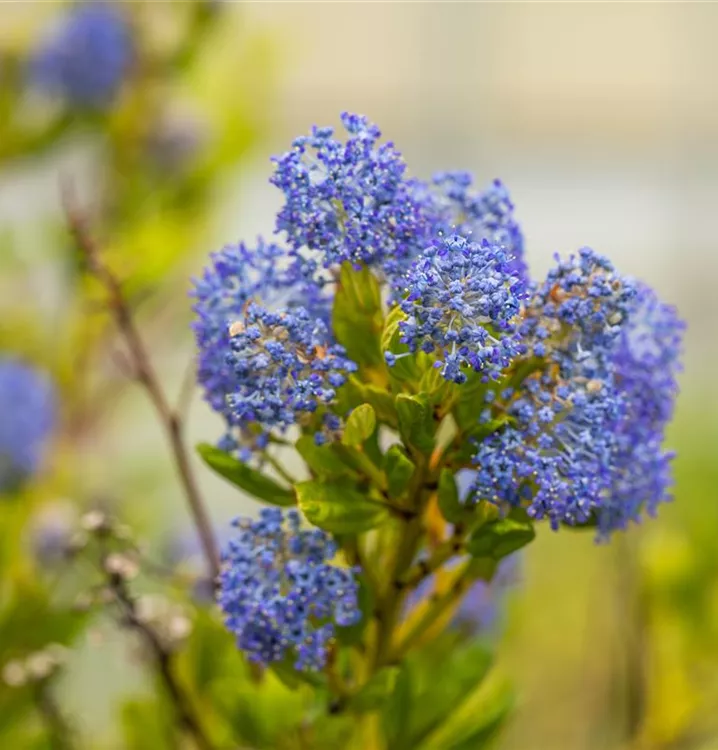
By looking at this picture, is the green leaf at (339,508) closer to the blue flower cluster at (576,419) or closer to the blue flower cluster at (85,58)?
the blue flower cluster at (576,419)

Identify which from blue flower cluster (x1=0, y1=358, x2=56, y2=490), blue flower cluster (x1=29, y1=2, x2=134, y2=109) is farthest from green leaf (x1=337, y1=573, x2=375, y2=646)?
blue flower cluster (x1=29, y1=2, x2=134, y2=109)

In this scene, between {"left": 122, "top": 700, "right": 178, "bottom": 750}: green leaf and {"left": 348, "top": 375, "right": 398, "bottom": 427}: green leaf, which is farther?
{"left": 122, "top": 700, "right": 178, "bottom": 750}: green leaf

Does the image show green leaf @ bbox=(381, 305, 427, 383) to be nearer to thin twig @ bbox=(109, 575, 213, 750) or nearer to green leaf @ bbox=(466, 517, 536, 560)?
green leaf @ bbox=(466, 517, 536, 560)

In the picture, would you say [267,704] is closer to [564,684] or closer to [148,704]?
[148,704]

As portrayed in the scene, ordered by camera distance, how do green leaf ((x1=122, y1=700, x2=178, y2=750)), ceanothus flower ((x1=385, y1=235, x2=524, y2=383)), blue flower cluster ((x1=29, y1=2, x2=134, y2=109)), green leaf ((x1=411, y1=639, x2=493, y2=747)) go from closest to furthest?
ceanothus flower ((x1=385, y1=235, x2=524, y2=383)), green leaf ((x1=411, y1=639, x2=493, y2=747)), green leaf ((x1=122, y1=700, x2=178, y2=750)), blue flower cluster ((x1=29, y1=2, x2=134, y2=109))

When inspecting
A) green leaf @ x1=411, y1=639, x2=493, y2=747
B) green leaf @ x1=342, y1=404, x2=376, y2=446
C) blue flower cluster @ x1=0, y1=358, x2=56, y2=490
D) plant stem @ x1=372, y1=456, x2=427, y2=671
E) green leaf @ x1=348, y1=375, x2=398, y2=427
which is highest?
blue flower cluster @ x1=0, y1=358, x2=56, y2=490

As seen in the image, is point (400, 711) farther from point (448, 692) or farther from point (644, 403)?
point (644, 403)

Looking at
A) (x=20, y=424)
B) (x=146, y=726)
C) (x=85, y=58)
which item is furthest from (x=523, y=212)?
(x=146, y=726)

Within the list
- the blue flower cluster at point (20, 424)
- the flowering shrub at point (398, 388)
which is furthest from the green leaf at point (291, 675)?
the blue flower cluster at point (20, 424)

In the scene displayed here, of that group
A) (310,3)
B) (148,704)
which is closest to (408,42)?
(310,3)
